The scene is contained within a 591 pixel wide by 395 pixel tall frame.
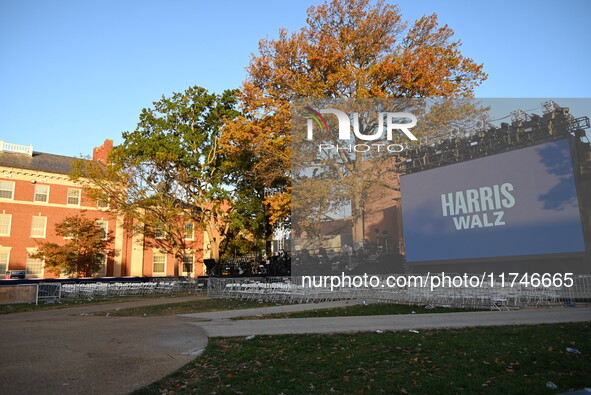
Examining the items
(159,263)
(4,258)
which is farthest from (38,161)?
(159,263)

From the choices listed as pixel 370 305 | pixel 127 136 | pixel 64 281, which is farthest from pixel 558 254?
pixel 64 281

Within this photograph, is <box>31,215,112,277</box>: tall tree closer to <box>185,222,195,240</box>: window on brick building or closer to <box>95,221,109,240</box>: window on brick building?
<box>95,221,109,240</box>: window on brick building

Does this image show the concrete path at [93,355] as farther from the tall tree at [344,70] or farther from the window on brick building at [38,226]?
the window on brick building at [38,226]

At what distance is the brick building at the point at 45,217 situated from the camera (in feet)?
112

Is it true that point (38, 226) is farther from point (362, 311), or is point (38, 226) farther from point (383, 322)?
point (383, 322)

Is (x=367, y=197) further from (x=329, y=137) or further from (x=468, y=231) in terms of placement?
(x=468, y=231)

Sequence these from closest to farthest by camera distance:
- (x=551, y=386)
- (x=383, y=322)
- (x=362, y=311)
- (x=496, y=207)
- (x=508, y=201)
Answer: (x=551, y=386), (x=383, y=322), (x=362, y=311), (x=508, y=201), (x=496, y=207)

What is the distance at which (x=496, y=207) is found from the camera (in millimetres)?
17672

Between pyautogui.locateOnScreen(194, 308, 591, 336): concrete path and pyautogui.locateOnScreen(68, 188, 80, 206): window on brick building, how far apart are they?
101ft

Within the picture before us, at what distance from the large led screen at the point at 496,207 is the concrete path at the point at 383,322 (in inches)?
228

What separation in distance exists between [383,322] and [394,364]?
4.25 m

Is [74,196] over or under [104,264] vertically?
over

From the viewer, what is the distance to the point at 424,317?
1081 centimetres

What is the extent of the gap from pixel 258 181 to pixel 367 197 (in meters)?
8.08
